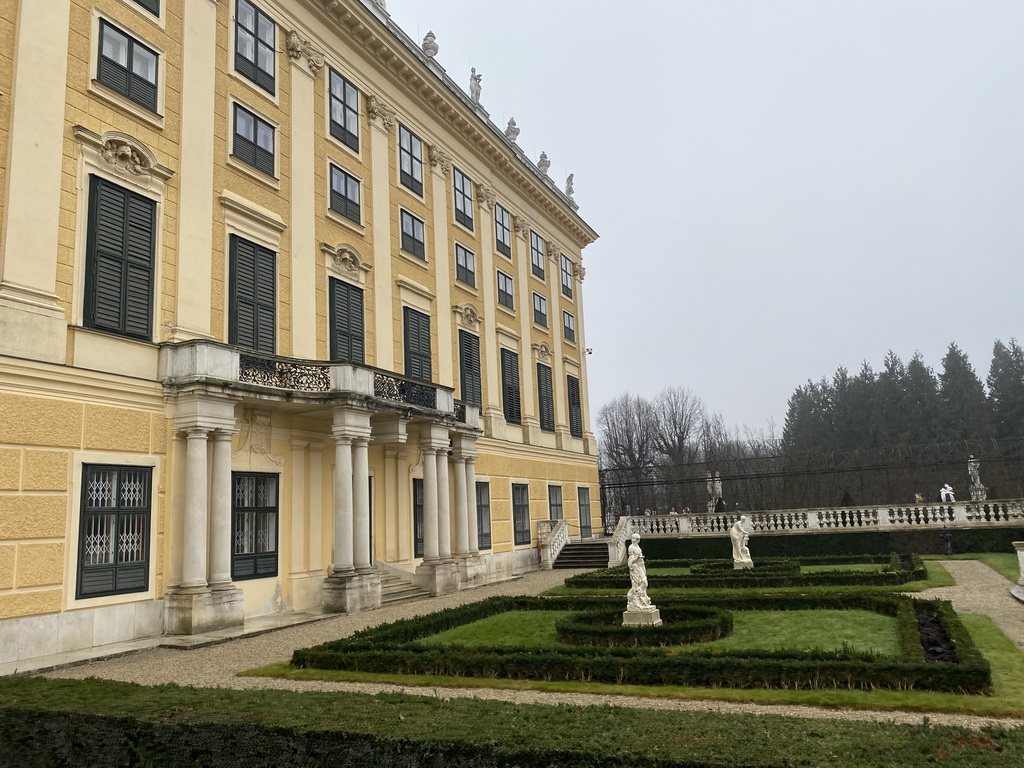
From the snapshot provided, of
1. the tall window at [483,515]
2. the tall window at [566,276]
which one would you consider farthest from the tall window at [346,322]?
the tall window at [566,276]

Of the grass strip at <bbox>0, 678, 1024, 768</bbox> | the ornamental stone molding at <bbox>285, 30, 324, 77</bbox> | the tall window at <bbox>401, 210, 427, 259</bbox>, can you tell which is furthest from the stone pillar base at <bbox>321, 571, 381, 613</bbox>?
the ornamental stone molding at <bbox>285, 30, 324, 77</bbox>

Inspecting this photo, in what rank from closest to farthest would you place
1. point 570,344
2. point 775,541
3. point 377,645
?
point 377,645, point 775,541, point 570,344

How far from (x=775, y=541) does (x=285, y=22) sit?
2683 centimetres

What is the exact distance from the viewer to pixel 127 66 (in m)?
16.6

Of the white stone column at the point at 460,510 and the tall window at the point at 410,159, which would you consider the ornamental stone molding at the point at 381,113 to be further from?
the white stone column at the point at 460,510

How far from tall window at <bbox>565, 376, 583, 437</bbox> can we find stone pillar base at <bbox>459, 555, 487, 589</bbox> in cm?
1477

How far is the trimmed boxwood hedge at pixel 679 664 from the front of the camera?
362 inches

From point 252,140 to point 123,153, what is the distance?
4.51 m

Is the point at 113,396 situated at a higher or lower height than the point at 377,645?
higher

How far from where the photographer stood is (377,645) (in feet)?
40.2

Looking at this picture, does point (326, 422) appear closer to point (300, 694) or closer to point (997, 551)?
point (300, 694)

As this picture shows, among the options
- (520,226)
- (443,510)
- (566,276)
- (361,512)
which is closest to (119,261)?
(361,512)

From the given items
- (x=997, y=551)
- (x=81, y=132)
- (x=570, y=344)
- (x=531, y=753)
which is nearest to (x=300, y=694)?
(x=531, y=753)

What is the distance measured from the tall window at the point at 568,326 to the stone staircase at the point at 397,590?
68.6ft
